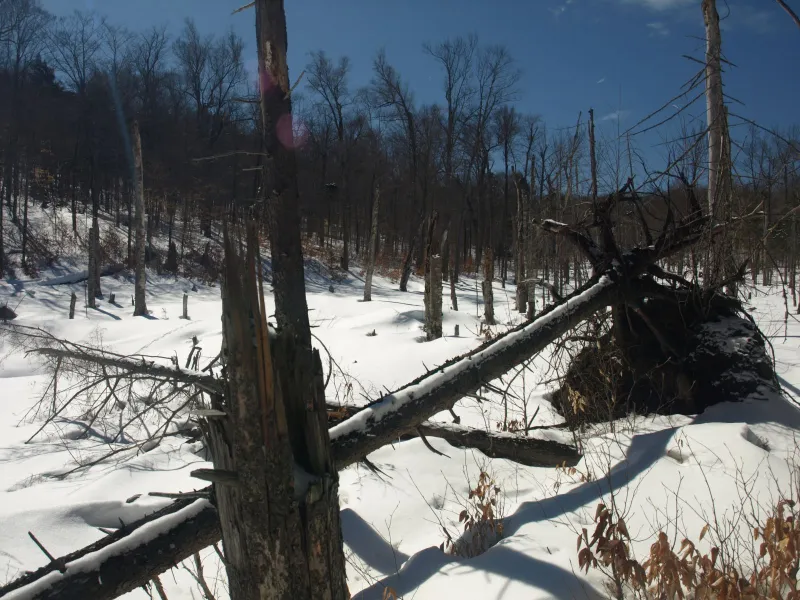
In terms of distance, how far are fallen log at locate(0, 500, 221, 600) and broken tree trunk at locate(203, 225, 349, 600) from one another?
43 centimetres

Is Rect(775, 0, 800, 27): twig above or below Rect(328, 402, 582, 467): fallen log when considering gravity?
above

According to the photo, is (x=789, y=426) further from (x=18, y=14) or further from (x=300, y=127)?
(x=18, y=14)

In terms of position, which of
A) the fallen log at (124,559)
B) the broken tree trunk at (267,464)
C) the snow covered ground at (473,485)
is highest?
the broken tree trunk at (267,464)

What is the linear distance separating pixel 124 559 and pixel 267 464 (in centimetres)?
101

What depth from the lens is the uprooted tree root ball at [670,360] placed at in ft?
18.0

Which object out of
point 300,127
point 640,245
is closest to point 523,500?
point 640,245

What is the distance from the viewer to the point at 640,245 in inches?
220

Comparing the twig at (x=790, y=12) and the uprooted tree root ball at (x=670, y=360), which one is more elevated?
the twig at (x=790, y=12)

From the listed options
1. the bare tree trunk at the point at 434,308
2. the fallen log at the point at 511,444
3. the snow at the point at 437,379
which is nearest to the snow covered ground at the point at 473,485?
the fallen log at the point at 511,444

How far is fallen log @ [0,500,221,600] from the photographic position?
229cm

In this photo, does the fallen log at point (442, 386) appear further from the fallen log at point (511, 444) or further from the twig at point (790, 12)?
the twig at point (790, 12)

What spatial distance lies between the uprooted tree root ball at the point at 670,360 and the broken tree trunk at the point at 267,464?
357cm

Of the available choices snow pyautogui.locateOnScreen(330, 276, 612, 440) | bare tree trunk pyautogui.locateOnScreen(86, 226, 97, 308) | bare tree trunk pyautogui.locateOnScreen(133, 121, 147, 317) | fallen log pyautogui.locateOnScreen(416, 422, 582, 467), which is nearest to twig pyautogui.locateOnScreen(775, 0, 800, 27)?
snow pyautogui.locateOnScreen(330, 276, 612, 440)

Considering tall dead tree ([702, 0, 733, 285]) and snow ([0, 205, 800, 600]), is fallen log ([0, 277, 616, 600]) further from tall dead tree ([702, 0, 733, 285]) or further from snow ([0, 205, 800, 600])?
tall dead tree ([702, 0, 733, 285])
